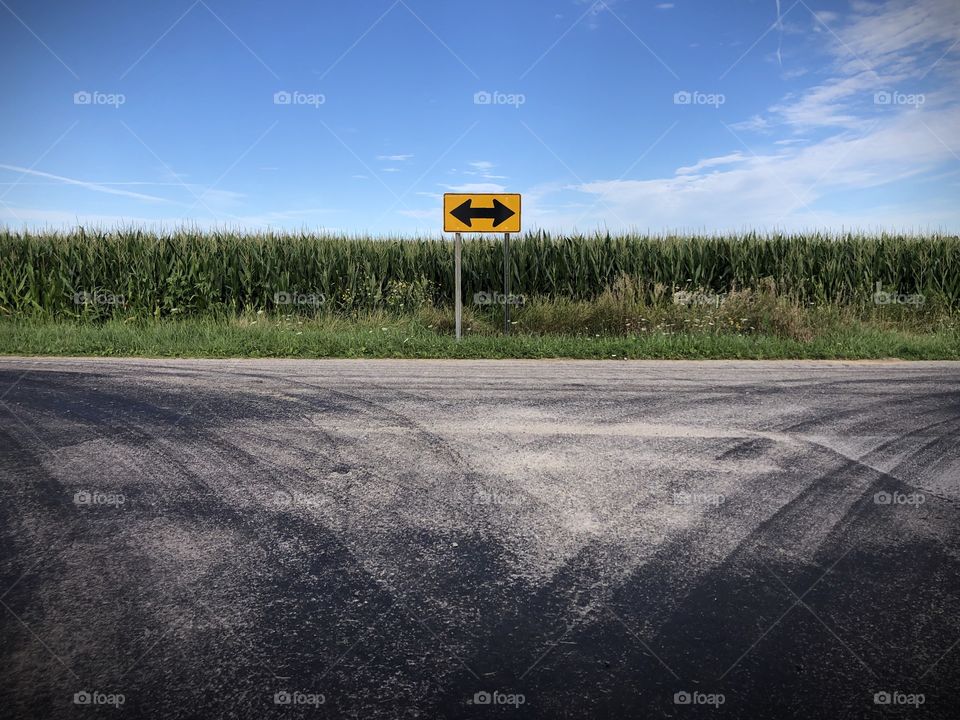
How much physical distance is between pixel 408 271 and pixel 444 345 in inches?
239

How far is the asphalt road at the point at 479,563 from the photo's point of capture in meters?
2.71

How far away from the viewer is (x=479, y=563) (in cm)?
371

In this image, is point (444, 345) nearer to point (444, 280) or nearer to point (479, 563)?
point (444, 280)

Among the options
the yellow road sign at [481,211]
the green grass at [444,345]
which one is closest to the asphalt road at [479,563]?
the green grass at [444,345]

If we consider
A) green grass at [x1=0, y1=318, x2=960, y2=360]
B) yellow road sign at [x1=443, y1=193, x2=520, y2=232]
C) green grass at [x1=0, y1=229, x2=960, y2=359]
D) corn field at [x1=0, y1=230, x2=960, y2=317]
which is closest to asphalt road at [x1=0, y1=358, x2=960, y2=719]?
green grass at [x1=0, y1=318, x2=960, y2=360]

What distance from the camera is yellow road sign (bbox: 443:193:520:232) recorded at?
1310cm

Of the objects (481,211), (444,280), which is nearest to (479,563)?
(481,211)

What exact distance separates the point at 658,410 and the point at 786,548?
3598 millimetres

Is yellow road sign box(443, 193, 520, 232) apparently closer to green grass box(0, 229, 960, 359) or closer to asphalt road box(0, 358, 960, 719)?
green grass box(0, 229, 960, 359)

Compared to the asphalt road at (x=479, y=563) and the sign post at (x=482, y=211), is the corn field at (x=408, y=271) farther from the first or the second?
the asphalt road at (x=479, y=563)

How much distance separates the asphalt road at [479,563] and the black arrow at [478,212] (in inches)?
258

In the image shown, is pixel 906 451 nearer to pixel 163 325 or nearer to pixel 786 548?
pixel 786 548

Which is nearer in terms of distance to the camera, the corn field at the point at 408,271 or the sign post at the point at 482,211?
the sign post at the point at 482,211

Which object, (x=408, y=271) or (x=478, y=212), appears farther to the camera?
(x=408, y=271)
